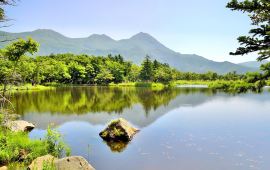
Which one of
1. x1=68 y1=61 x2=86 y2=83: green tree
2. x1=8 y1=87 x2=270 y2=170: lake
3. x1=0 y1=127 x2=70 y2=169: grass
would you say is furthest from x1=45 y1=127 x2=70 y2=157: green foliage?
x1=68 y1=61 x2=86 y2=83: green tree

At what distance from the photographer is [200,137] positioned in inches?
1136

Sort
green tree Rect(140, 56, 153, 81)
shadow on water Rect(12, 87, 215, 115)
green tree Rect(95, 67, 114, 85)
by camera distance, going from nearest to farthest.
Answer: shadow on water Rect(12, 87, 215, 115), green tree Rect(95, 67, 114, 85), green tree Rect(140, 56, 153, 81)

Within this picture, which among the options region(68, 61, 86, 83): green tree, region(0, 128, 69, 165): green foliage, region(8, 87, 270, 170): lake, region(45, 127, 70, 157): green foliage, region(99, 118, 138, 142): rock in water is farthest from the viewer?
region(68, 61, 86, 83): green tree

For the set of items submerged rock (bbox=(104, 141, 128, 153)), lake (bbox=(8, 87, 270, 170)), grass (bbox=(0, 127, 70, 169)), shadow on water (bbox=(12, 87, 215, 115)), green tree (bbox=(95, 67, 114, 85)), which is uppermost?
green tree (bbox=(95, 67, 114, 85))

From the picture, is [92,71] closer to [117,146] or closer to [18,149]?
[117,146]

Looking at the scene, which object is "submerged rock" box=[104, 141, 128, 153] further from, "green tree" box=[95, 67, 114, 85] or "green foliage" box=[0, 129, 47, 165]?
"green tree" box=[95, 67, 114, 85]

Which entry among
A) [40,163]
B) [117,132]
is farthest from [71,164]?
[117,132]

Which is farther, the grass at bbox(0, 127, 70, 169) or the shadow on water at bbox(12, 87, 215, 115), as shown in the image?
the shadow on water at bbox(12, 87, 215, 115)

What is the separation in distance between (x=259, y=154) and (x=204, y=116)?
20.8m

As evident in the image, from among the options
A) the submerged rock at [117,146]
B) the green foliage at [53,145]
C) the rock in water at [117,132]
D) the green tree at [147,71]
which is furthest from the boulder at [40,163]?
the green tree at [147,71]

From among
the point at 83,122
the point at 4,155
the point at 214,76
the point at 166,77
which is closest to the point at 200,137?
the point at 83,122

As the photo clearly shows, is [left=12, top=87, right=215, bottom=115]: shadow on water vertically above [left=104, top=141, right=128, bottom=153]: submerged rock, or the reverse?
[left=12, top=87, right=215, bottom=115]: shadow on water

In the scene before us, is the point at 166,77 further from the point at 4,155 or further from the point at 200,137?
the point at 4,155

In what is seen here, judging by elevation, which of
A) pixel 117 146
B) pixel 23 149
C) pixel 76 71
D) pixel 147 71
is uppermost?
pixel 147 71
